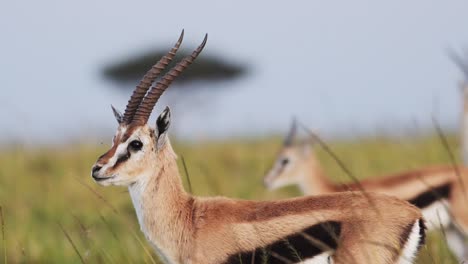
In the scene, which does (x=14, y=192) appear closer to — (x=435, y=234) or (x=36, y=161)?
(x=36, y=161)

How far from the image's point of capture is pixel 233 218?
4.33 meters

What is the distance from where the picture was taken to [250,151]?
52.6 ft

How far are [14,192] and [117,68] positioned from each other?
17925mm

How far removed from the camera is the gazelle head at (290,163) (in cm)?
972

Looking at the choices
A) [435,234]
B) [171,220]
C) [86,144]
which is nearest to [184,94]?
[86,144]

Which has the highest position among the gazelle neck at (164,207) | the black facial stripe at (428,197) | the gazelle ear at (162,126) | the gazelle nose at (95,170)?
the gazelle ear at (162,126)

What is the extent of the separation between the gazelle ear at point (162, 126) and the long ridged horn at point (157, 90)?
3.6 inches

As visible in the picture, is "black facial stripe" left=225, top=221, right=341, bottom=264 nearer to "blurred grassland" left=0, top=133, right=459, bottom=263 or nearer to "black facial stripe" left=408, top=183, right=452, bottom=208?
"blurred grassland" left=0, top=133, right=459, bottom=263

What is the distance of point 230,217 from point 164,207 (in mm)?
442

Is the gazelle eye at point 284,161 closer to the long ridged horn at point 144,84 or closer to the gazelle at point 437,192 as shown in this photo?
the gazelle at point 437,192

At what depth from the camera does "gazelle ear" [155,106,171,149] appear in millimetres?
4703

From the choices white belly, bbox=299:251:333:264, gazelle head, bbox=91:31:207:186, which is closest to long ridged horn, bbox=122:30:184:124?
gazelle head, bbox=91:31:207:186

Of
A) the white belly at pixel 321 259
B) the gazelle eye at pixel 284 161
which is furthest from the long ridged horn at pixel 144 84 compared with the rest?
the gazelle eye at pixel 284 161

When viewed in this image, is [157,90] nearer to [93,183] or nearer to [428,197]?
[428,197]
